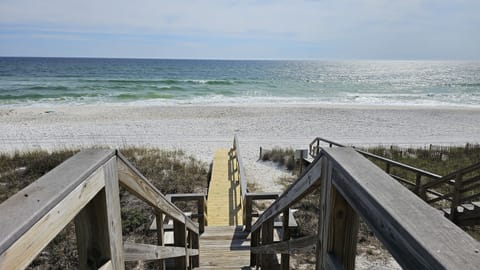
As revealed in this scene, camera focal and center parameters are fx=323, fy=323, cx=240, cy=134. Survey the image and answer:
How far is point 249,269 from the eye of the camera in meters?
3.90

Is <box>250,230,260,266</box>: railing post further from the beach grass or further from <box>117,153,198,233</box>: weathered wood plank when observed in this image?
<box>117,153,198,233</box>: weathered wood plank

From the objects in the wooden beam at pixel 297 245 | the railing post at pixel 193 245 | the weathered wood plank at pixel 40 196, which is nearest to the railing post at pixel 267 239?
the wooden beam at pixel 297 245

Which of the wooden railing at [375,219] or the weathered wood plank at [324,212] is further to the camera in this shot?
the weathered wood plank at [324,212]

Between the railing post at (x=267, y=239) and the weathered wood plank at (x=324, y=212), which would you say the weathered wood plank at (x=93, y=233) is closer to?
the weathered wood plank at (x=324, y=212)

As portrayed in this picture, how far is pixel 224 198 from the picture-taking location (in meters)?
7.09

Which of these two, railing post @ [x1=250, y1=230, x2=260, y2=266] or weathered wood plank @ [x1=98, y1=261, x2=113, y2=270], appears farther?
railing post @ [x1=250, y1=230, x2=260, y2=266]

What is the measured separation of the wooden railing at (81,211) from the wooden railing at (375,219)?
93 centimetres

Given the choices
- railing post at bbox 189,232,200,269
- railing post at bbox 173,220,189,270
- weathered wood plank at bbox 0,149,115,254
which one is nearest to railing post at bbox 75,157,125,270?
weathered wood plank at bbox 0,149,115,254

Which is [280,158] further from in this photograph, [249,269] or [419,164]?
[249,269]

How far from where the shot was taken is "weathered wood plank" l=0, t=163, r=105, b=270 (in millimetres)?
772

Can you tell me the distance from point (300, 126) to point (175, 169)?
11221 mm

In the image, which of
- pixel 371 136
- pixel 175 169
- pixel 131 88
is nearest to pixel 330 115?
pixel 371 136

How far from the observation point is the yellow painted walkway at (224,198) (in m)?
6.21

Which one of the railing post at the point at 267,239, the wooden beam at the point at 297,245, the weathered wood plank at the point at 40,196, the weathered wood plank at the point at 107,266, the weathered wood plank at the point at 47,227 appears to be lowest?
the railing post at the point at 267,239
